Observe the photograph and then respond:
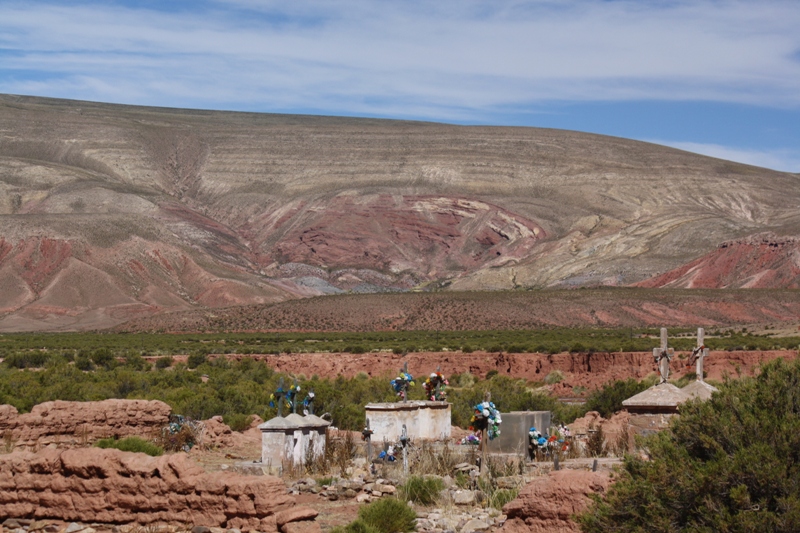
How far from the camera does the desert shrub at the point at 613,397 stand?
89.8 ft

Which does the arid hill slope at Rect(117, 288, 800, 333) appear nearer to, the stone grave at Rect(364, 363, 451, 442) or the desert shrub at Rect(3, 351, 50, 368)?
the desert shrub at Rect(3, 351, 50, 368)

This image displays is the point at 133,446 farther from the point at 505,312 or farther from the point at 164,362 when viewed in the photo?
the point at 505,312

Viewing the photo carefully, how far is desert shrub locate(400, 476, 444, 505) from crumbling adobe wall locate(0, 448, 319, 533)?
341cm

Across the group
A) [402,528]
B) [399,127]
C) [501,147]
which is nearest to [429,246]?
[501,147]

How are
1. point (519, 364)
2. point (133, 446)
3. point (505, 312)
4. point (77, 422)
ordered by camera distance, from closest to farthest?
point (133, 446)
point (77, 422)
point (519, 364)
point (505, 312)

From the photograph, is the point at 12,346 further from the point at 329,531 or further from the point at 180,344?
the point at 329,531

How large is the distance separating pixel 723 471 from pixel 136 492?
589 centimetres

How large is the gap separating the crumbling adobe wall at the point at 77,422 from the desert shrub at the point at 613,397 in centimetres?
1210

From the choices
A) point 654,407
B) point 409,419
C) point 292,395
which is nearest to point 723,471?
point 654,407

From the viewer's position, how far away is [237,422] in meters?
22.9

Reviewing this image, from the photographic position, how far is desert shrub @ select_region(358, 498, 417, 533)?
12242 mm

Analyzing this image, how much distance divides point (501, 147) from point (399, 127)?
66.7 ft

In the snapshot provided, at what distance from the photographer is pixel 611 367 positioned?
146 feet

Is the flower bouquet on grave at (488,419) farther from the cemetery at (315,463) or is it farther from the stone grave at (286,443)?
the stone grave at (286,443)
